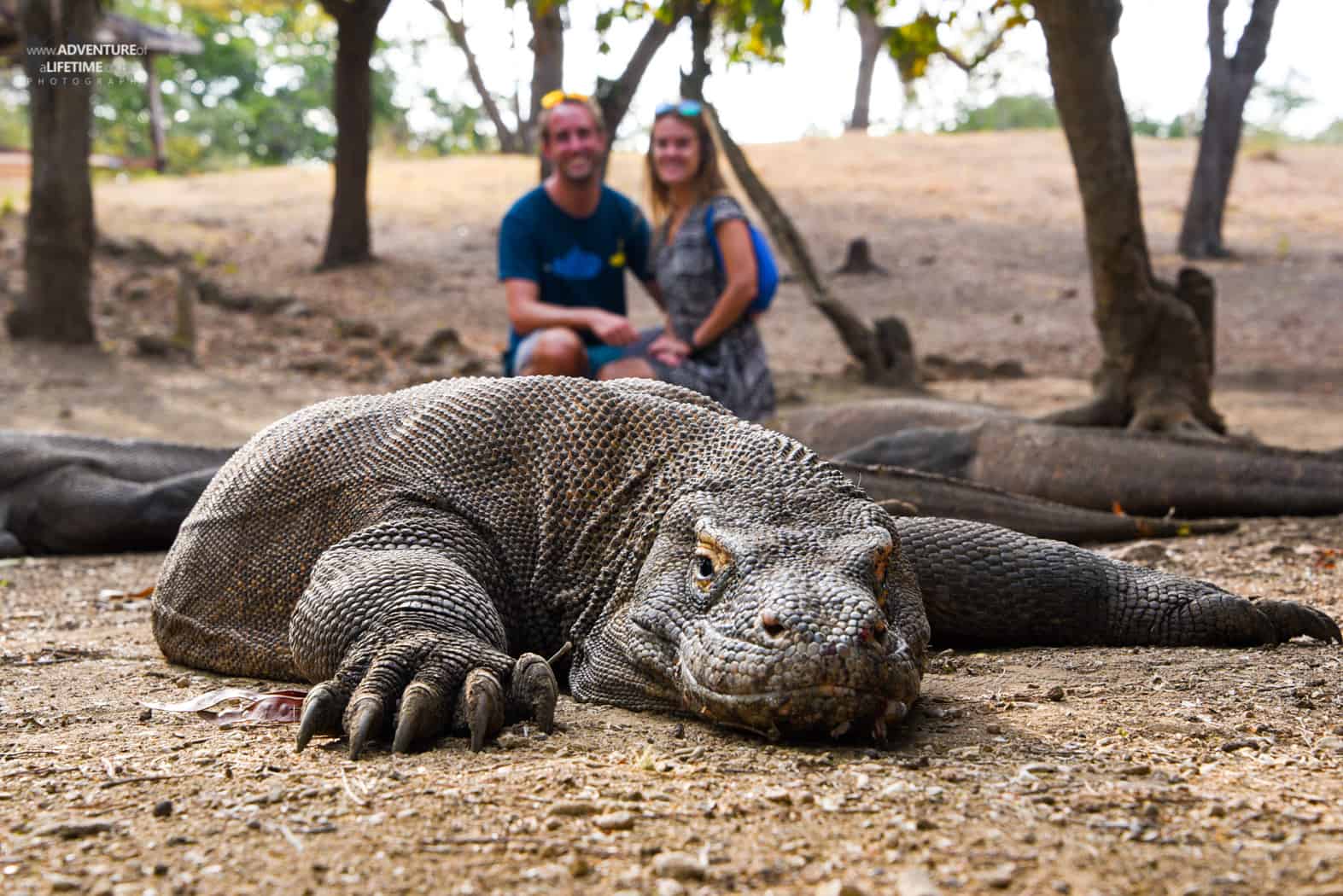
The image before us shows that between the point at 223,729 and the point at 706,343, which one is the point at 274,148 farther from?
the point at 223,729

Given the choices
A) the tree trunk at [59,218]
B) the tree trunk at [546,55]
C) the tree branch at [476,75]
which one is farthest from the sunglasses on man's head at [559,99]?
the tree branch at [476,75]

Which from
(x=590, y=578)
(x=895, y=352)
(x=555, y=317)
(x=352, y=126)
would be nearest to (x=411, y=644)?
(x=590, y=578)

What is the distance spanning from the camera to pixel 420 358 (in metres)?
11.3

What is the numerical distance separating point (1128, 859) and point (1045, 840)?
0.36ft

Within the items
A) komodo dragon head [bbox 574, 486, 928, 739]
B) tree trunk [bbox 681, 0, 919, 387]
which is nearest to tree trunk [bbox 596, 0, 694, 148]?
Answer: tree trunk [bbox 681, 0, 919, 387]

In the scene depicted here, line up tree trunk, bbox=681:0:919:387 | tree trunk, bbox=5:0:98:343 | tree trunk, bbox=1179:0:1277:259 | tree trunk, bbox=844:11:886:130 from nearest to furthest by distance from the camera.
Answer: tree trunk, bbox=681:0:919:387 → tree trunk, bbox=5:0:98:343 → tree trunk, bbox=1179:0:1277:259 → tree trunk, bbox=844:11:886:130

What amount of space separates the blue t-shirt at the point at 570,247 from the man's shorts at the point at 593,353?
0.31 feet

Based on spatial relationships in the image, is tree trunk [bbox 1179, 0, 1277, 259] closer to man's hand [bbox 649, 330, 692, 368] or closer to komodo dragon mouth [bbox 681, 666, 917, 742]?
man's hand [bbox 649, 330, 692, 368]

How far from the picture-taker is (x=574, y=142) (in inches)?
235

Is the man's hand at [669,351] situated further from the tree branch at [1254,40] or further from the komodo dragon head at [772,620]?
the tree branch at [1254,40]

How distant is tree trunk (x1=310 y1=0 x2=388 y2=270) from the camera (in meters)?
13.9

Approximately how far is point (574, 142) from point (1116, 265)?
2.66 meters

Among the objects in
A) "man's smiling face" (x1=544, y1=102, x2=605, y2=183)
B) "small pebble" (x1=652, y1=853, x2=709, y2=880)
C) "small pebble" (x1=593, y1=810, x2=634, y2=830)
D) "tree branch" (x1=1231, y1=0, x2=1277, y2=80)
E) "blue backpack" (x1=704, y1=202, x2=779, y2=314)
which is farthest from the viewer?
"tree branch" (x1=1231, y1=0, x2=1277, y2=80)

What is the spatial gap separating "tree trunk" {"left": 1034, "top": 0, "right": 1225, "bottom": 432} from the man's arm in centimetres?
224
